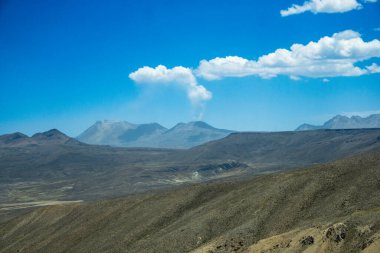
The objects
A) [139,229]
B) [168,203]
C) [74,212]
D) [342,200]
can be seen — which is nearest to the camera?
[342,200]

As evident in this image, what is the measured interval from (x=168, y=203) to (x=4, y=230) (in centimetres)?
3610

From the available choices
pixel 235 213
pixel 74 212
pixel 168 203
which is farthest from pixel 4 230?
pixel 235 213

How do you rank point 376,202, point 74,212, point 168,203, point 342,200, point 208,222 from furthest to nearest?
point 74,212, point 168,203, point 208,222, point 342,200, point 376,202

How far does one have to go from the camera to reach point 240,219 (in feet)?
195

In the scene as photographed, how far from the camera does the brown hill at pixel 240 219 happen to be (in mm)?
44344

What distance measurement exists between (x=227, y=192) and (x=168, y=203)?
30.2ft

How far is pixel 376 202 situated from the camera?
49938mm

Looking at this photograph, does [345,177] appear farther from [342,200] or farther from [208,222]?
[208,222]

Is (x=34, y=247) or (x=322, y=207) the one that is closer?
(x=322, y=207)

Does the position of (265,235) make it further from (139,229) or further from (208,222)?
(139,229)

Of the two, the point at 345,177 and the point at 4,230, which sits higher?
the point at 345,177

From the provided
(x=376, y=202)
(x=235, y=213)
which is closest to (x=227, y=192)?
(x=235, y=213)

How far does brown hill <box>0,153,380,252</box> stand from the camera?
44.3 meters

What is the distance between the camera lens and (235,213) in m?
61.4
